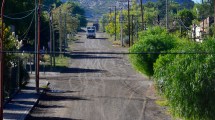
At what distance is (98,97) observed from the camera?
40500 mm

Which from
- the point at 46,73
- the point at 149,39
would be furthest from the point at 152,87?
the point at 46,73

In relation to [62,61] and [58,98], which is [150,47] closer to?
[58,98]

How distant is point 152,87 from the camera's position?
1827 inches

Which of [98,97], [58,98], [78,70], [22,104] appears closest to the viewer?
[22,104]

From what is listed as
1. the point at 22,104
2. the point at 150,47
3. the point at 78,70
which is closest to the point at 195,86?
the point at 22,104

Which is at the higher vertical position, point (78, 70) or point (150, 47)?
point (150, 47)

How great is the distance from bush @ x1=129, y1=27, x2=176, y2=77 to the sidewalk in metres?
6.77

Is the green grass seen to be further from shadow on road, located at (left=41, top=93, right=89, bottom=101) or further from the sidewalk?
shadow on road, located at (left=41, top=93, right=89, bottom=101)

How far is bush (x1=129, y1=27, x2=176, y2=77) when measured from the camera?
42.5 metres

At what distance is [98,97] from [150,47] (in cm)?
525

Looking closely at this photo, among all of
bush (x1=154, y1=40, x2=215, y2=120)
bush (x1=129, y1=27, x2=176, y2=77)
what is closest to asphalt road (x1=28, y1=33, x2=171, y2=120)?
bush (x1=129, y1=27, x2=176, y2=77)

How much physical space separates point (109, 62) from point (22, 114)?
1638 inches

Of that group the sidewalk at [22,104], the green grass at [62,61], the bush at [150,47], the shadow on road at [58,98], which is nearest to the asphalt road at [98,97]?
the shadow on road at [58,98]

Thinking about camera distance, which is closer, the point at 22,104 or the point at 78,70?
the point at 22,104
